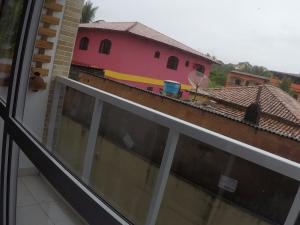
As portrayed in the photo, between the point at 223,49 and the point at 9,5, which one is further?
the point at 9,5

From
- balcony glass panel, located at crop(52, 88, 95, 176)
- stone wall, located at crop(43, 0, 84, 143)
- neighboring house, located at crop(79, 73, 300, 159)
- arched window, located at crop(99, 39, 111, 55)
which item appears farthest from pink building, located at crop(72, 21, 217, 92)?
balcony glass panel, located at crop(52, 88, 95, 176)

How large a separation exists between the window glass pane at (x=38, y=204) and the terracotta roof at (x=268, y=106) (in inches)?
61.2

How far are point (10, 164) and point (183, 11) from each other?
1.25 m

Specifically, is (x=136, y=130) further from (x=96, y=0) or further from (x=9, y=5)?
(x=9, y=5)

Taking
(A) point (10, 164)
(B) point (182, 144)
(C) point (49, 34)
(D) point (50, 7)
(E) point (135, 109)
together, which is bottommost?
(A) point (10, 164)

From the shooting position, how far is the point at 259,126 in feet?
13.8

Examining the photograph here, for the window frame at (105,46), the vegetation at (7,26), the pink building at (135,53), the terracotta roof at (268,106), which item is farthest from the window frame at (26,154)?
the window frame at (105,46)

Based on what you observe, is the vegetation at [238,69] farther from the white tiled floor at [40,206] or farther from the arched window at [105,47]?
the arched window at [105,47]

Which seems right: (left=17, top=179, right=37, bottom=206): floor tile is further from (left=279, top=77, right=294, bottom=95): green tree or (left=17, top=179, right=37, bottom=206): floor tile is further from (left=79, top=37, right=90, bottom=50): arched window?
(left=79, top=37, right=90, bottom=50): arched window

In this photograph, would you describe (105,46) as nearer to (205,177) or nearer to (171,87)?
(171,87)

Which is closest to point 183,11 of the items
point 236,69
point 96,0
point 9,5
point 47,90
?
point 236,69

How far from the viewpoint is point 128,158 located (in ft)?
8.55

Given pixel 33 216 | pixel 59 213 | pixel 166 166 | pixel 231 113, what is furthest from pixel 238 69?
pixel 231 113

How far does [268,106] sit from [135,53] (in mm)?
2426
